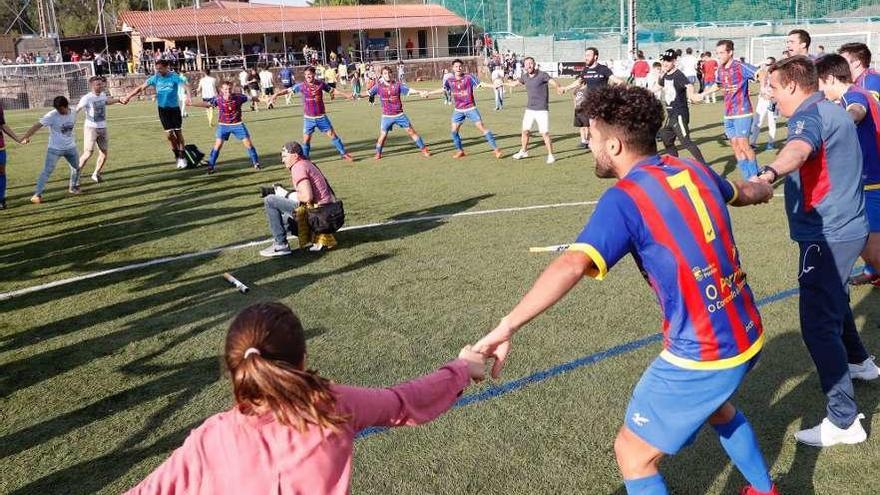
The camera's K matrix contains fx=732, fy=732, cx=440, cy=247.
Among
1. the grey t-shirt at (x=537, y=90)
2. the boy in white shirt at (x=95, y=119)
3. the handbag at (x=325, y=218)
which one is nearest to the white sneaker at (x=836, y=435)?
the handbag at (x=325, y=218)

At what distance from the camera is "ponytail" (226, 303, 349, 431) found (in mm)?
2117

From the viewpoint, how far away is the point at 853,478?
3.92m

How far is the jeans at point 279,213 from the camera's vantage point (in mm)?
8867

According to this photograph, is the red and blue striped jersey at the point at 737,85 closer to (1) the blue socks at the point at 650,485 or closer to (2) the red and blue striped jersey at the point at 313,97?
(2) the red and blue striped jersey at the point at 313,97

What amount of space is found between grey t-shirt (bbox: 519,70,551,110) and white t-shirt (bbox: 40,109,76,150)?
29.6 ft

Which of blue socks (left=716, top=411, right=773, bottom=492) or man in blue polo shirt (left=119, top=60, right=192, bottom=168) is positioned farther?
man in blue polo shirt (left=119, top=60, right=192, bottom=168)

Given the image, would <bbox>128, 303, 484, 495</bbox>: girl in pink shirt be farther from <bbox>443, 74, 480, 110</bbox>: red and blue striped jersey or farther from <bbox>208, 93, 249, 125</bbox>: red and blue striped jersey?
<bbox>443, 74, 480, 110</bbox>: red and blue striped jersey

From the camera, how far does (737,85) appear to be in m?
12.2

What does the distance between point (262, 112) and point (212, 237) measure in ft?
73.7

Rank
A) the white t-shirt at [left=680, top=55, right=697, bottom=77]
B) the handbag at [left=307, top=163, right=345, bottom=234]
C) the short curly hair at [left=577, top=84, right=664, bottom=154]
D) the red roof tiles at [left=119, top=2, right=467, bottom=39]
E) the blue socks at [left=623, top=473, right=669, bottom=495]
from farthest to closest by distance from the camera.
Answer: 1. the red roof tiles at [left=119, top=2, right=467, bottom=39]
2. the white t-shirt at [left=680, top=55, right=697, bottom=77]
3. the handbag at [left=307, top=163, right=345, bottom=234]
4. the blue socks at [left=623, top=473, right=669, bottom=495]
5. the short curly hair at [left=577, top=84, right=664, bottom=154]

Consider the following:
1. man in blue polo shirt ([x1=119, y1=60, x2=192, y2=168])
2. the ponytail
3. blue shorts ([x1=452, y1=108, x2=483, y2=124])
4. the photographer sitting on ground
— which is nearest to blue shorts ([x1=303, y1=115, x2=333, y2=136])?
man in blue polo shirt ([x1=119, y1=60, x2=192, y2=168])

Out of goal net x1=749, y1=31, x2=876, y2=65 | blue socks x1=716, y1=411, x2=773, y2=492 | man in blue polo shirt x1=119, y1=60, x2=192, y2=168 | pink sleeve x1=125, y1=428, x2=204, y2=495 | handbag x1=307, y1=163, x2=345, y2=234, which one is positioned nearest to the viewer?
pink sleeve x1=125, y1=428, x2=204, y2=495

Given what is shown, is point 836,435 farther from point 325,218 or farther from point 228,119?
point 228,119

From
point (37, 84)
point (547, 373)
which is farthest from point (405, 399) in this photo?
point (37, 84)
